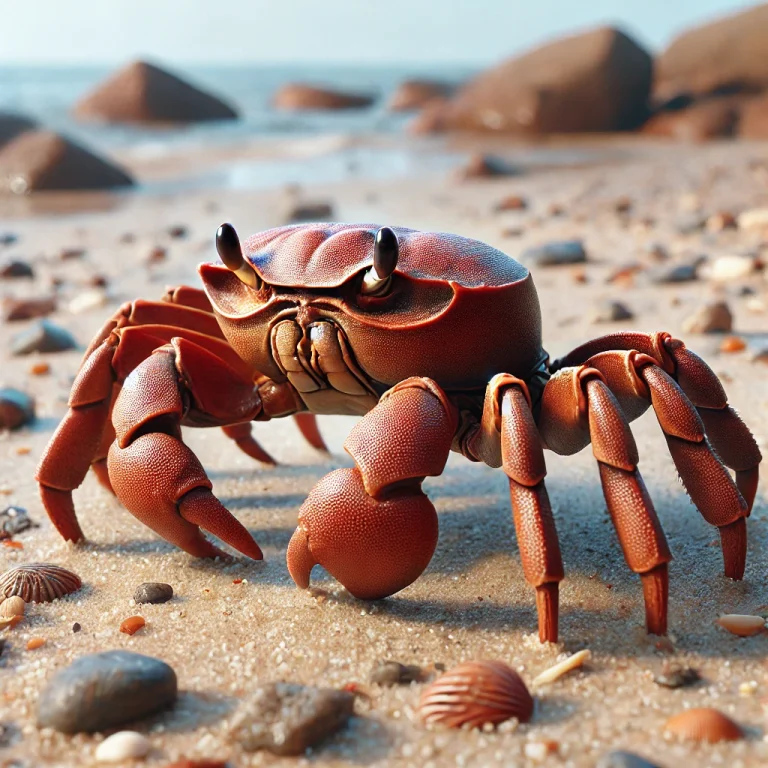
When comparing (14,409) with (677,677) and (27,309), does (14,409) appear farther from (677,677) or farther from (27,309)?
(677,677)

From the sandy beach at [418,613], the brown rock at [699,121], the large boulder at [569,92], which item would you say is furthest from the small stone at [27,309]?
the large boulder at [569,92]

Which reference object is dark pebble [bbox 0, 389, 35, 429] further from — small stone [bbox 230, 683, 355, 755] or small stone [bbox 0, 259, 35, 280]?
small stone [bbox 0, 259, 35, 280]

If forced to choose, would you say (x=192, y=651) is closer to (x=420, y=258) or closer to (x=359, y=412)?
(x=359, y=412)

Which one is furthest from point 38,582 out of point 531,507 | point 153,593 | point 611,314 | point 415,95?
point 415,95

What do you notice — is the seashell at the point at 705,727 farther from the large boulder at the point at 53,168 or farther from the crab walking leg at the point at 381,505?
the large boulder at the point at 53,168

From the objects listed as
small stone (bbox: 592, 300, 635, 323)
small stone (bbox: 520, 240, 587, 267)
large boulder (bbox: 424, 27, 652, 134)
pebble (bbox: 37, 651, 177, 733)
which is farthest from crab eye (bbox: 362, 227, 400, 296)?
large boulder (bbox: 424, 27, 652, 134)

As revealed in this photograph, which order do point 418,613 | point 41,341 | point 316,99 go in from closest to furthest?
point 418,613 < point 41,341 < point 316,99

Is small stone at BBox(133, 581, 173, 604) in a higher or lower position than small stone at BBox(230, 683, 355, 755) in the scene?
lower
